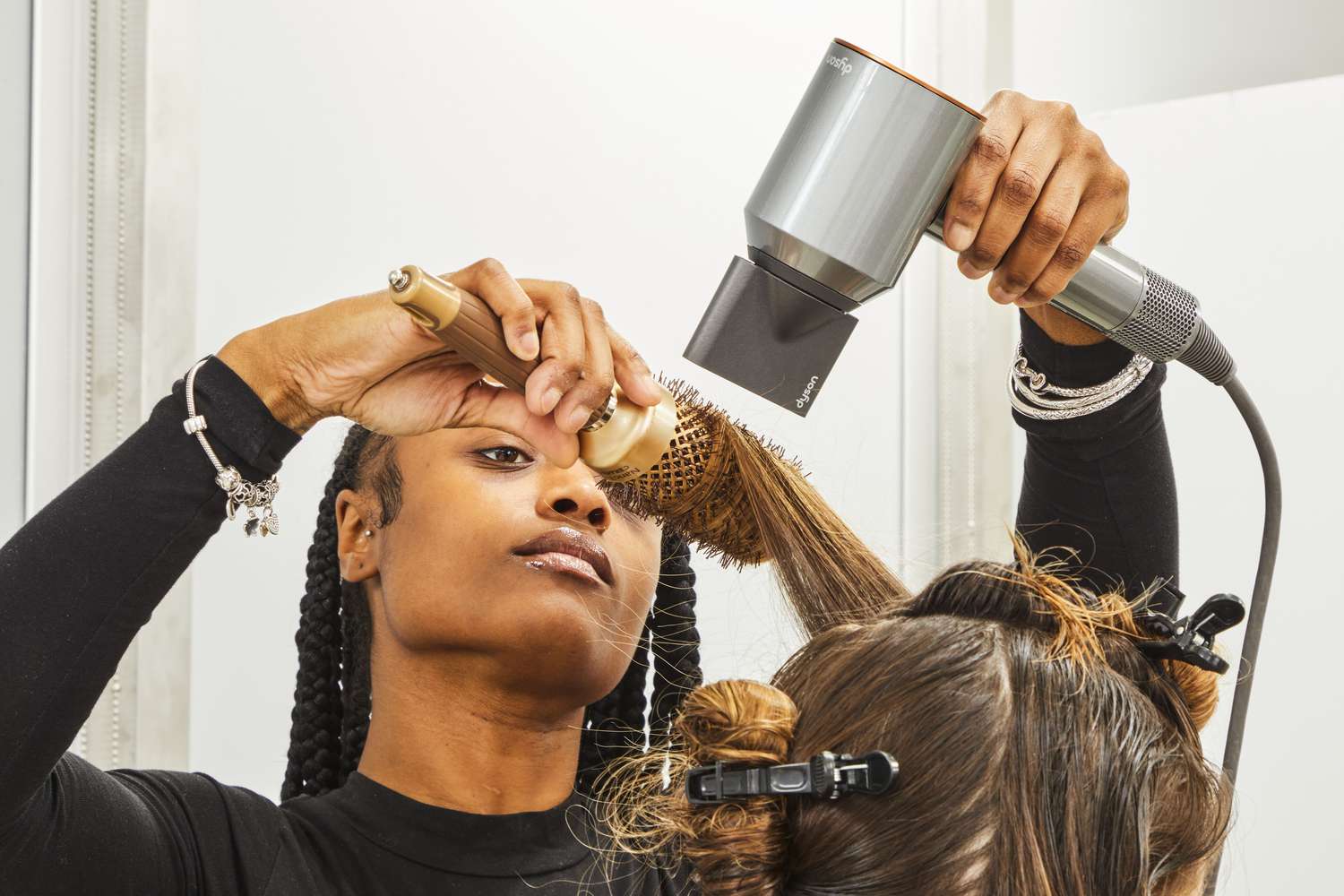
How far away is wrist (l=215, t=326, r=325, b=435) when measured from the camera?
1.03m

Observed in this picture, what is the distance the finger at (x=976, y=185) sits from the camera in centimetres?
106

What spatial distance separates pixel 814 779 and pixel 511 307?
15.4 inches

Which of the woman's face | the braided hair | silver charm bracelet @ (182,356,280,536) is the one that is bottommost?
the braided hair

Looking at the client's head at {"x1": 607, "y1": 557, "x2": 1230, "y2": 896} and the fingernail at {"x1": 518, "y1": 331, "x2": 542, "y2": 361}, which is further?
the fingernail at {"x1": 518, "y1": 331, "x2": 542, "y2": 361}

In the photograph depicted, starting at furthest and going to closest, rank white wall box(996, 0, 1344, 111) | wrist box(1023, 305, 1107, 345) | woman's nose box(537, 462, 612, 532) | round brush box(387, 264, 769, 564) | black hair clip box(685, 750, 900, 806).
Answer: white wall box(996, 0, 1344, 111) < woman's nose box(537, 462, 612, 532) < wrist box(1023, 305, 1107, 345) < round brush box(387, 264, 769, 564) < black hair clip box(685, 750, 900, 806)

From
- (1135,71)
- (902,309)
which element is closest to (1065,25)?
(1135,71)

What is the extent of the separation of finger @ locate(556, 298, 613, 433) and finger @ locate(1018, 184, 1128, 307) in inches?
13.7

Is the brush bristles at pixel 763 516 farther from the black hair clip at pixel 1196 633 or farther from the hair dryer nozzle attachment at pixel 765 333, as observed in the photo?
the black hair clip at pixel 1196 633

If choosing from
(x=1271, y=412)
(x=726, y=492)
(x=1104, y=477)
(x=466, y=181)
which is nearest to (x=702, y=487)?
(x=726, y=492)

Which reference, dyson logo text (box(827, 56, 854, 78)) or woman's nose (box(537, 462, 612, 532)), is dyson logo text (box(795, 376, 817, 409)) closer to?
dyson logo text (box(827, 56, 854, 78))

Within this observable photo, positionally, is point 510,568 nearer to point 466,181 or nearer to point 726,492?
point 726,492

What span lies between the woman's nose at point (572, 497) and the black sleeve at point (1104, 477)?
44 centimetres

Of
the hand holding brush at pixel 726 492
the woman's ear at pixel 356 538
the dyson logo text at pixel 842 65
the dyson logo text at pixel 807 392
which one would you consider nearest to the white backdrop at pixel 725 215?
the woman's ear at pixel 356 538

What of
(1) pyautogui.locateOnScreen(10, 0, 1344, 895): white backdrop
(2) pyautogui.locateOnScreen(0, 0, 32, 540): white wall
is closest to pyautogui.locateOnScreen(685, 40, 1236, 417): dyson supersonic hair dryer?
(1) pyautogui.locateOnScreen(10, 0, 1344, 895): white backdrop
